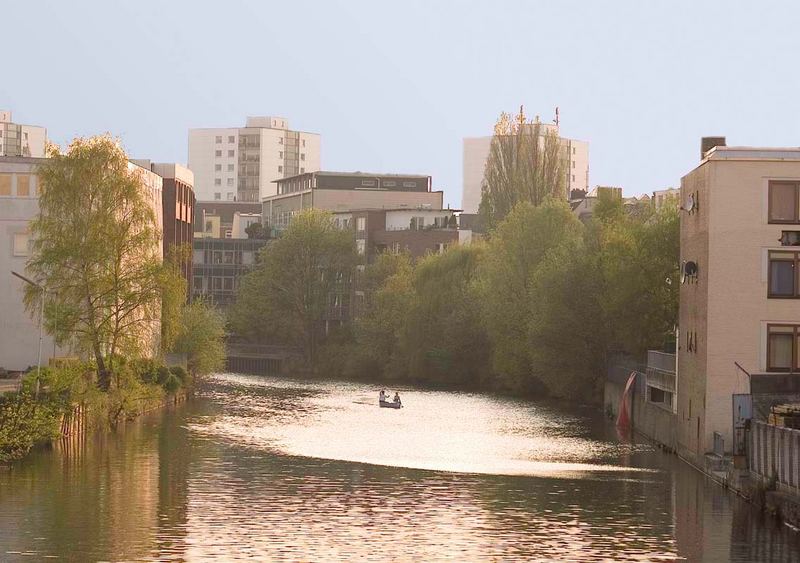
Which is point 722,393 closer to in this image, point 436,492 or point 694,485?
point 694,485

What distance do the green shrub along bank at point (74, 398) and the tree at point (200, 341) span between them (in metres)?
13.7

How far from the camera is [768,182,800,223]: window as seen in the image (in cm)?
6575

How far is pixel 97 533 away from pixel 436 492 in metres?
16.2

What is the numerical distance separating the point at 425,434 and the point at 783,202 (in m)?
28.6

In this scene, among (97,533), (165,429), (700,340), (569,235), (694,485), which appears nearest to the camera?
(97,533)

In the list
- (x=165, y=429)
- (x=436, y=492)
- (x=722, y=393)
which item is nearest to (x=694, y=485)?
(x=722, y=393)

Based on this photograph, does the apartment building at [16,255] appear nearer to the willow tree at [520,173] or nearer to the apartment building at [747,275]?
the apartment building at [747,275]

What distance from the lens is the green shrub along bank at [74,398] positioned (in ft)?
217

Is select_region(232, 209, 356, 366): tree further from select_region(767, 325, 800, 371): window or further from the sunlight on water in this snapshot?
select_region(767, 325, 800, 371): window

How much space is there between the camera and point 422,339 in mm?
149000

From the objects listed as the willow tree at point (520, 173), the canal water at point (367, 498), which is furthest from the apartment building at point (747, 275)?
the willow tree at point (520, 173)

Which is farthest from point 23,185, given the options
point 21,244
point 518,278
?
point 518,278

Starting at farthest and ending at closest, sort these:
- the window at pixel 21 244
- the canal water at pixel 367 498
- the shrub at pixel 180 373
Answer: the shrub at pixel 180 373
the window at pixel 21 244
the canal water at pixel 367 498

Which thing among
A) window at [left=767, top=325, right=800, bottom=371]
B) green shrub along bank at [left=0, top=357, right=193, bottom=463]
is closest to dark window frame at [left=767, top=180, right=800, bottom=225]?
window at [left=767, top=325, right=800, bottom=371]
